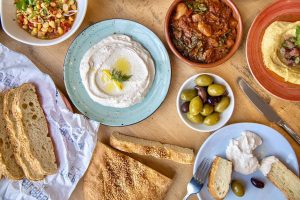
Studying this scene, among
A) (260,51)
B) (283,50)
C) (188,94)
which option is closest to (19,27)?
(188,94)

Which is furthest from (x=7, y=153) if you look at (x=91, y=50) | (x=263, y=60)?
(x=263, y=60)

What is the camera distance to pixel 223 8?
225 cm

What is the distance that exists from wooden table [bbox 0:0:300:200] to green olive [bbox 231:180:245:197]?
257 mm

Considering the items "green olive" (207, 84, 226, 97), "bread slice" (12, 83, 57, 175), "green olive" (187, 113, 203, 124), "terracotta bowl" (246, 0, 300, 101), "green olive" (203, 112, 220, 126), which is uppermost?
Result: "terracotta bowl" (246, 0, 300, 101)

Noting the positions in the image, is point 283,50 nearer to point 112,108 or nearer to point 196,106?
point 196,106

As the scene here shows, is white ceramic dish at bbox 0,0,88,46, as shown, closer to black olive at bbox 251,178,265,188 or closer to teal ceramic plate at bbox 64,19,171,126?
teal ceramic plate at bbox 64,19,171,126

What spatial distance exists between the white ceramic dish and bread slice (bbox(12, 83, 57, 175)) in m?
0.26

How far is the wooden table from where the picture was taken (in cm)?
236

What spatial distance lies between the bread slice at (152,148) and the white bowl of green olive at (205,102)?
0.17m

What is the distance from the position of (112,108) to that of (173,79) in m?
0.38

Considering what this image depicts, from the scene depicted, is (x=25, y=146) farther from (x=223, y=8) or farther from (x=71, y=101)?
(x=223, y=8)

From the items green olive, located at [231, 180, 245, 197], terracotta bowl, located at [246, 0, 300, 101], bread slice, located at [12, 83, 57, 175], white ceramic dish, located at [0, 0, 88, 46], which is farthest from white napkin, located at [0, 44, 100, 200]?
terracotta bowl, located at [246, 0, 300, 101]

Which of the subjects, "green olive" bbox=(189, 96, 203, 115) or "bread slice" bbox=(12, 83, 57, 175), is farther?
"bread slice" bbox=(12, 83, 57, 175)

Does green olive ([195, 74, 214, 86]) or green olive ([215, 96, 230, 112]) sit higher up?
A: green olive ([195, 74, 214, 86])
